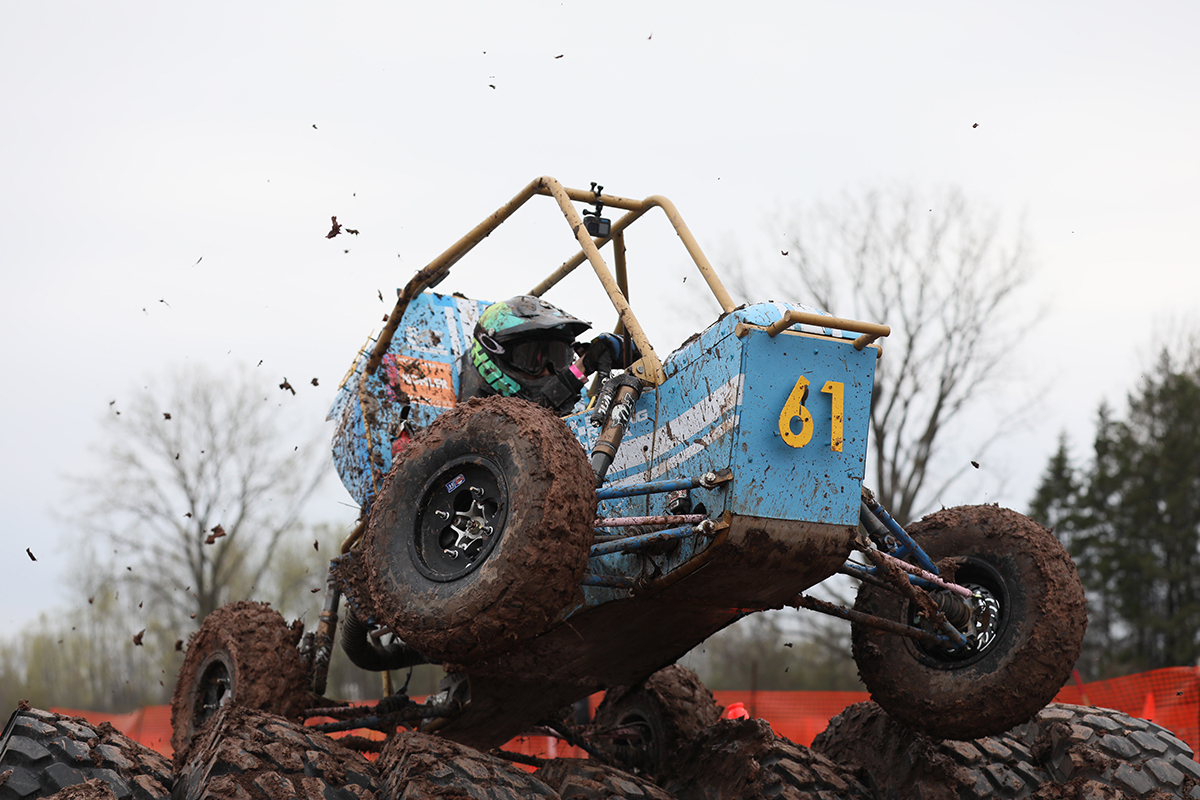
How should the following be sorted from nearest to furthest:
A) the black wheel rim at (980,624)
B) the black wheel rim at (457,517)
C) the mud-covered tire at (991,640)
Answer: the black wheel rim at (457,517) → the mud-covered tire at (991,640) → the black wheel rim at (980,624)

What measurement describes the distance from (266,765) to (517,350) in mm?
2392

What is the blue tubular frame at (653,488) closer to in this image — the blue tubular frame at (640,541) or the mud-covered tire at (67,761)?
the blue tubular frame at (640,541)

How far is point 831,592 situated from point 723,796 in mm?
15926

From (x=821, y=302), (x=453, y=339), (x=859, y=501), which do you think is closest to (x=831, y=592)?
(x=821, y=302)

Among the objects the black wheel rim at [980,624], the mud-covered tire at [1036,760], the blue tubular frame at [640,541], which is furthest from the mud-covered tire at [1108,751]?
the blue tubular frame at [640,541]

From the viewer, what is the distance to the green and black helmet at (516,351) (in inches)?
219

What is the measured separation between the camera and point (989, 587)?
5.23 meters

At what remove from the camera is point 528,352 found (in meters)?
5.63

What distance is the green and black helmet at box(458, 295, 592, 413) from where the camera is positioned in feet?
18.2

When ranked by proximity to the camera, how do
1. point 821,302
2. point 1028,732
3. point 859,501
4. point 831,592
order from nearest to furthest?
point 859,501 < point 1028,732 < point 831,592 < point 821,302

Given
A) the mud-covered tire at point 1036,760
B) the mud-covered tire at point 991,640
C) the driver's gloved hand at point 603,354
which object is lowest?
the mud-covered tire at point 1036,760

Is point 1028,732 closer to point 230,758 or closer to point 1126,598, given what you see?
point 230,758

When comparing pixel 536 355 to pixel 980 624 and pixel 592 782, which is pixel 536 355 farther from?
pixel 980 624

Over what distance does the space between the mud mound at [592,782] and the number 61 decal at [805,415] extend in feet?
5.04
